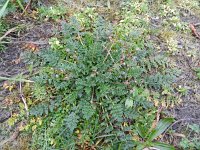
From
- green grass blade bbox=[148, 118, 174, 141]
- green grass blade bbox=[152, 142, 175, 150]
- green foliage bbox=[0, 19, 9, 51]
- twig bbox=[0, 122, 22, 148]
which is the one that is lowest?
twig bbox=[0, 122, 22, 148]

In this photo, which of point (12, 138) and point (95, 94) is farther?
point (95, 94)

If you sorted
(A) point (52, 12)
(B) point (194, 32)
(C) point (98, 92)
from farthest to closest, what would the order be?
(B) point (194, 32), (A) point (52, 12), (C) point (98, 92)

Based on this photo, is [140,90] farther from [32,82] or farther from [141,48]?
[32,82]

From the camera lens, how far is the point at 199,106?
9.02 feet

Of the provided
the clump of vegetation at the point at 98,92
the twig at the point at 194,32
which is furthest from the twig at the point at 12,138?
the twig at the point at 194,32

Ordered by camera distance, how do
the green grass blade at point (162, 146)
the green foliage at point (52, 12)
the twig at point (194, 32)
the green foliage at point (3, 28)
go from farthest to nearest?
the twig at point (194, 32)
the green foliage at point (52, 12)
the green foliage at point (3, 28)
the green grass blade at point (162, 146)

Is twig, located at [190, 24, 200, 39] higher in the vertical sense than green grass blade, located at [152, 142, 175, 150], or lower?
higher

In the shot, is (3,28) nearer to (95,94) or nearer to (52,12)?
(52,12)

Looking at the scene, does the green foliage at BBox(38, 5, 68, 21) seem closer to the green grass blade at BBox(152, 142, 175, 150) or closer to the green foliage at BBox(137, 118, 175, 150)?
the green foliage at BBox(137, 118, 175, 150)

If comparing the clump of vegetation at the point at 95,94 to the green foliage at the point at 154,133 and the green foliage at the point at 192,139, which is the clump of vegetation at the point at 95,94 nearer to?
the green foliage at the point at 154,133

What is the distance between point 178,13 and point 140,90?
45.5 inches

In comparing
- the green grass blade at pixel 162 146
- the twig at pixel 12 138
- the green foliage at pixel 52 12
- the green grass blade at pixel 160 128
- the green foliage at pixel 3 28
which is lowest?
the twig at pixel 12 138

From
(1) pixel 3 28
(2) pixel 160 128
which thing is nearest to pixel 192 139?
(2) pixel 160 128

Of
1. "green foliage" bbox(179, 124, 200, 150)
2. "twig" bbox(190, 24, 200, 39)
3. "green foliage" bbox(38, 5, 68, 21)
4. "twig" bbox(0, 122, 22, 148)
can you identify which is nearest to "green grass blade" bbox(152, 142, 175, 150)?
"green foliage" bbox(179, 124, 200, 150)
